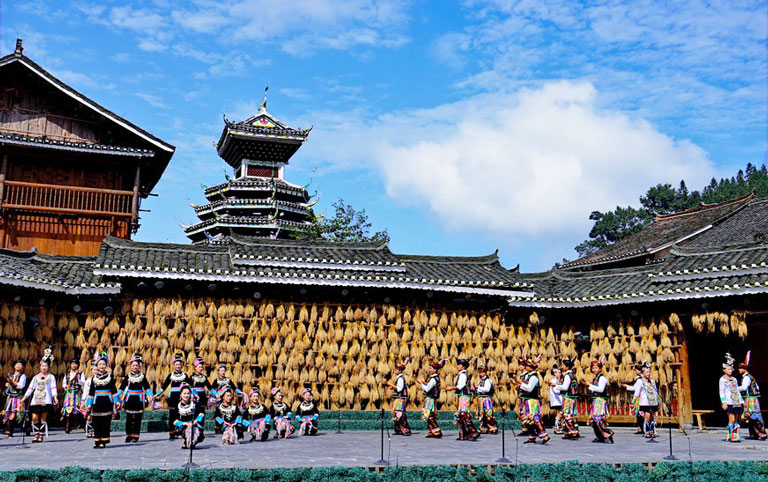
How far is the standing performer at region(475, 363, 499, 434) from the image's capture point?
14500 mm

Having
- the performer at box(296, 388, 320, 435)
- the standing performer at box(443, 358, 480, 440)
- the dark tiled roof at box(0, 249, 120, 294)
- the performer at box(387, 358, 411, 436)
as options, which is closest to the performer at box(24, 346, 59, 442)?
the dark tiled roof at box(0, 249, 120, 294)

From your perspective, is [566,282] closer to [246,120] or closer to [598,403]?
[598,403]

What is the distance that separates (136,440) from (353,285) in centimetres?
622

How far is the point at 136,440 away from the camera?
41.8 ft

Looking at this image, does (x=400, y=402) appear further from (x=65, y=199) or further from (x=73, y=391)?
(x=65, y=199)

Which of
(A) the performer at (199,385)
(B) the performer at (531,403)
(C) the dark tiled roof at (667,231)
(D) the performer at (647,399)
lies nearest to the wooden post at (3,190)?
(A) the performer at (199,385)

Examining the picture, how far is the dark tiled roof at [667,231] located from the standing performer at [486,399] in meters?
15.2

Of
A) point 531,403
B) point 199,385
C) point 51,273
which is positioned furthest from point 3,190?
point 531,403

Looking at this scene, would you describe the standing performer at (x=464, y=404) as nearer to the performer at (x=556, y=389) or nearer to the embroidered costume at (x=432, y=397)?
the embroidered costume at (x=432, y=397)

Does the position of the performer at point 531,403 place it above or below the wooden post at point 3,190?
below

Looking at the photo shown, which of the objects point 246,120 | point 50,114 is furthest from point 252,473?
point 246,120

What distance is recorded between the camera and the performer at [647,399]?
14.7 m

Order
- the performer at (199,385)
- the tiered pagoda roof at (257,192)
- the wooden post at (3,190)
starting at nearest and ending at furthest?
the performer at (199,385)
the wooden post at (3,190)
the tiered pagoda roof at (257,192)

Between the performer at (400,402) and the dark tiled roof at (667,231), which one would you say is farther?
the dark tiled roof at (667,231)
